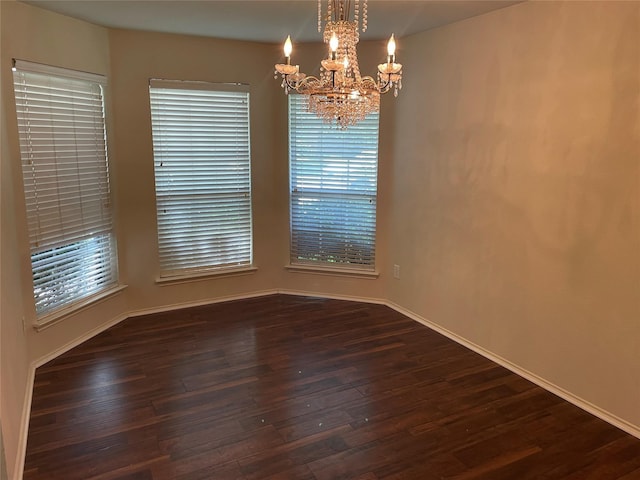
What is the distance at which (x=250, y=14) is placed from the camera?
3.33m

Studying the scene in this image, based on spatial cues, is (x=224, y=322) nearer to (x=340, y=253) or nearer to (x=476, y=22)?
(x=340, y=253)

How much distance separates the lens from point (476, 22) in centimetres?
336


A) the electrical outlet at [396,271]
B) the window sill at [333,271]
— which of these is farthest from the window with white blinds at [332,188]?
the electrical outlet at [396,271]

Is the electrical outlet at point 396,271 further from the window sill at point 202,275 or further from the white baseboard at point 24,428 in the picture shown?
the white baseboard at point 24,428

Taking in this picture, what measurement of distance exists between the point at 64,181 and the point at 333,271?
248 cm

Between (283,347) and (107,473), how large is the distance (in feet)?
5.26

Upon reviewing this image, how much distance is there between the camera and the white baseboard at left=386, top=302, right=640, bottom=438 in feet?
8.79

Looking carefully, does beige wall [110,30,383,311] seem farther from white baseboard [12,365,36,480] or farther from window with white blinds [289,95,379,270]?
white baseboard [12,365,36,480]

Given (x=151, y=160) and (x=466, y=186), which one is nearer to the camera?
(x=466, y=186)

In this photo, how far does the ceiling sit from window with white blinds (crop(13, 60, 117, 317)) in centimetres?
49

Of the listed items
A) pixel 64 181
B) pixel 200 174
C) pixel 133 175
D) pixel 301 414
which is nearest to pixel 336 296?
pixel 200 174

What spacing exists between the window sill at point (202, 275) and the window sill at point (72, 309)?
0.37 metres

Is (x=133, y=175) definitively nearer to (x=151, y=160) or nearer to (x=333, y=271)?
(x=151, y=160)

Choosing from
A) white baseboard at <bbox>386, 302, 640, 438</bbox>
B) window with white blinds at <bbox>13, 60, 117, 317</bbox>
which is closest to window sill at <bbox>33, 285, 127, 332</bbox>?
window with white blinds at <bbox>13, 60, 117, 317</bbox>
